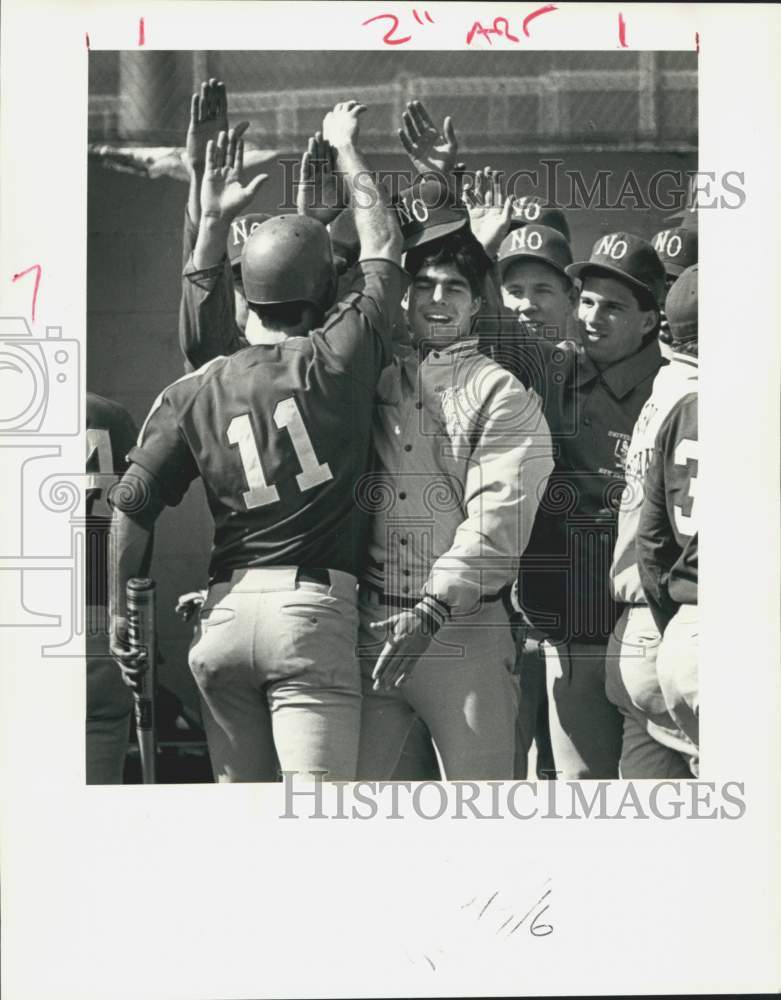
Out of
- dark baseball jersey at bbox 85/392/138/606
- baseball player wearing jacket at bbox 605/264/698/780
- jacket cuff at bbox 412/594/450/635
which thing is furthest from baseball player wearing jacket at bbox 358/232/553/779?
dark baseball jersey at bbox 85/392/138/606

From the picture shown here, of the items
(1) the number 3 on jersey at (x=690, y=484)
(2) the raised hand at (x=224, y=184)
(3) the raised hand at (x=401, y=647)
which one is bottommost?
(3) the raised hand at (x=401, y=647)

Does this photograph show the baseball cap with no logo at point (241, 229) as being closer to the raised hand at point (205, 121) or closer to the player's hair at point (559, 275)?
the raised hand at point (205, 121)

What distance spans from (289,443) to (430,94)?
0.88 m

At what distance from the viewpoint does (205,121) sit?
3662mm

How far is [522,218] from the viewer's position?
3.68 meters

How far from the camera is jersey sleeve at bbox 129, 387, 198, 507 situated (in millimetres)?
3660

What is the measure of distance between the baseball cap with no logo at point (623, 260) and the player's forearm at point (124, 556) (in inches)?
46.5

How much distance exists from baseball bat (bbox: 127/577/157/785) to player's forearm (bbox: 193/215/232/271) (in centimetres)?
76

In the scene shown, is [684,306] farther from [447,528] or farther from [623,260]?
Result: [447,528]

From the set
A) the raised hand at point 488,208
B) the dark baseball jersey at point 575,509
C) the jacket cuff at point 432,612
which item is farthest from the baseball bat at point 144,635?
the raised hand at point 488,208

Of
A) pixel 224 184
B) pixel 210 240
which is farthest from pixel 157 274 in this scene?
pixel 224 184

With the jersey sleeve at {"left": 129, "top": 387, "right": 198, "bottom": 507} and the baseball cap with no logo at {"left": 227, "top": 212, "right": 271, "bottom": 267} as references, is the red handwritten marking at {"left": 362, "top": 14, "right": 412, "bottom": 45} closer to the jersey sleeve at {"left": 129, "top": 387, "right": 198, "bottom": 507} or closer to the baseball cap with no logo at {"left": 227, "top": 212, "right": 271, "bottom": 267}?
the baseball cap with no logo at {"left": 227, "top": 212, "right": 271, "bottom": 267}

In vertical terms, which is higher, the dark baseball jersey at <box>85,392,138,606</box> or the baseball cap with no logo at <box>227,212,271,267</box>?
the baseball cap with no logo at <box>227,212,271,267</box>

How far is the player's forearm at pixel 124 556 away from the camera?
3660 millimetres
